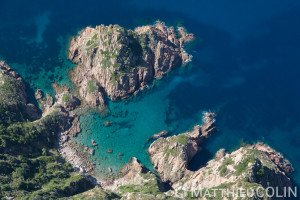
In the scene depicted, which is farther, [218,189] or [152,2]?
[152,2]

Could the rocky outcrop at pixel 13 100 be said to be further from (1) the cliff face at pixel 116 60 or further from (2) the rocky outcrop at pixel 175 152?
(2) the rocky outcrop at pixel 175 152

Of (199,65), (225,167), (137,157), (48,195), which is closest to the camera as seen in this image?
(48,195)

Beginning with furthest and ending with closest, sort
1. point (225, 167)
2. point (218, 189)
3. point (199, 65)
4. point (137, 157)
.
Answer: point (199, 65)
point (137, 157)
point (225, 167)
point (218, 189)

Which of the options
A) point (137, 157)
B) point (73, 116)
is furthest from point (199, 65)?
point (73, 116)

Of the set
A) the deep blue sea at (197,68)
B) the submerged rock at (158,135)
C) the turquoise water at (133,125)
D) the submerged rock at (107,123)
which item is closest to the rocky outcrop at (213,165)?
the submerged rock at (158,135)

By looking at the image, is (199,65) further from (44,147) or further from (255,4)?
(44,147)

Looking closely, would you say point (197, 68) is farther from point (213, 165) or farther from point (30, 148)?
point (30, 148)
